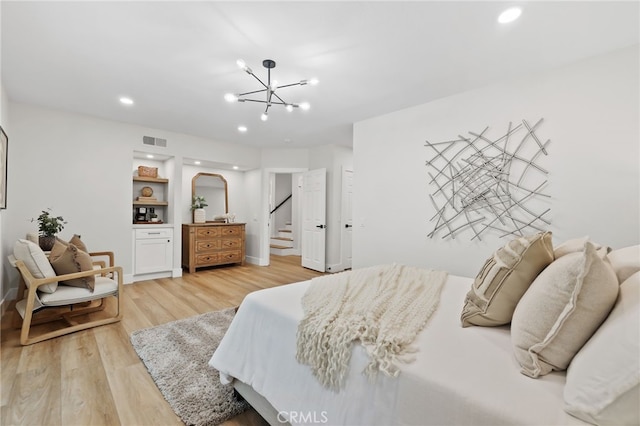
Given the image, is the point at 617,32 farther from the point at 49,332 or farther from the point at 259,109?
the point at 49,332

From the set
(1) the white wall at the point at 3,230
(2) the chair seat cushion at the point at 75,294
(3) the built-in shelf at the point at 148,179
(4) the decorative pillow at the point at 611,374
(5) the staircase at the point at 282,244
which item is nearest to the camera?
(4) the decorative pillow at the point at 611,374

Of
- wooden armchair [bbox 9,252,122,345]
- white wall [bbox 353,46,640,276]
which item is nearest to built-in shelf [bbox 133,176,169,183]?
wooden armchair [bbox 9,252,122,345]

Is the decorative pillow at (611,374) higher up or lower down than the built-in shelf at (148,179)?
lower down

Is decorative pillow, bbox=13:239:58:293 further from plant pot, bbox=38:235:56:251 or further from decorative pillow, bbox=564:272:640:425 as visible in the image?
decorative pillow, bbox=564:272:640:425

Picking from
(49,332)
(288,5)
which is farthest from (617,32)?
(49,332)

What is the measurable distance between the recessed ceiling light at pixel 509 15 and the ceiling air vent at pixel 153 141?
4.81 metres

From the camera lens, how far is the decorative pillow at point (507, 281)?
1.18 meters

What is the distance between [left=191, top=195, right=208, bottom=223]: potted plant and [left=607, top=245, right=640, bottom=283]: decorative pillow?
577cm

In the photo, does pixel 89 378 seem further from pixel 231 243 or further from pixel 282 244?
pixel 282 244

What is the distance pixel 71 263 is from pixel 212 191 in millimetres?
3604

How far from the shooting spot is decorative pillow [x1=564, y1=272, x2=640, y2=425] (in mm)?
672

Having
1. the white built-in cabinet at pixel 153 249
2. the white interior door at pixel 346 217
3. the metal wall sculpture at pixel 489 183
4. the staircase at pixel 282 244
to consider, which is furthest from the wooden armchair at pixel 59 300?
the staircase at pixel 282 244

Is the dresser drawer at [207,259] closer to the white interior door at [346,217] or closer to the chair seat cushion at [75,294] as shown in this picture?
the chair seat cushion at [75,294]

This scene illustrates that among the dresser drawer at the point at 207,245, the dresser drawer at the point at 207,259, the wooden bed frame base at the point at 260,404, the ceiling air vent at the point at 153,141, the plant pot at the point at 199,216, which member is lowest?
the wooden bed frame base at the point at 260,404
